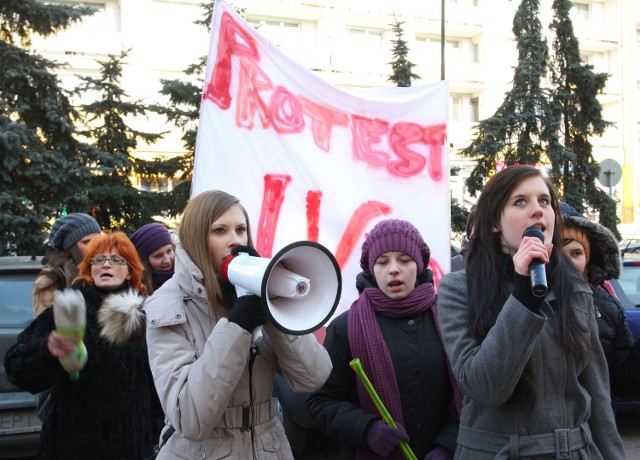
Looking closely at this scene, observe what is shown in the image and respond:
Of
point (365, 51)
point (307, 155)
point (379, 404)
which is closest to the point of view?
point (379, 404)

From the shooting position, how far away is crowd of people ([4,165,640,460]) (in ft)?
6.60

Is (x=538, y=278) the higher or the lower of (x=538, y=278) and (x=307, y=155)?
the lower

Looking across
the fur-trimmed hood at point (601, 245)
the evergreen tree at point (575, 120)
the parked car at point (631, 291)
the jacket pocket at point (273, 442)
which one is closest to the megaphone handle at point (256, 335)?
the jacket pocket at point (273, 442)

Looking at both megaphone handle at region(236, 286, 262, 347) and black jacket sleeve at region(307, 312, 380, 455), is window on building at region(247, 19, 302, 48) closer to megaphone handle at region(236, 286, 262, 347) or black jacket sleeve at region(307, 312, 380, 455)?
black jacket sleeve at region(307, 312, 380, 455)

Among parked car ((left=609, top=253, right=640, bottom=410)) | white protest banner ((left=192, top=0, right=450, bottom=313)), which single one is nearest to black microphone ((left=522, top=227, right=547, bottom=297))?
white protest banner ((left=192, top=0, right=450, bottom=313))

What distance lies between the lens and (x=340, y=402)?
9.27 ft

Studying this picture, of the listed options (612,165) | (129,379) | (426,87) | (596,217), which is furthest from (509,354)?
(596,217)

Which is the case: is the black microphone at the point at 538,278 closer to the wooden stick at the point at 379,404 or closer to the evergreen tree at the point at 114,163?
the wooden stick at the point at 379,404

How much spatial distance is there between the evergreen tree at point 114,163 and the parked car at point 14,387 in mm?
5058

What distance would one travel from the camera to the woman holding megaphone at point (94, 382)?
9.65 ft

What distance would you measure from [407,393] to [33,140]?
327 inches

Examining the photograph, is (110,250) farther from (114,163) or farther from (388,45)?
(388,45)

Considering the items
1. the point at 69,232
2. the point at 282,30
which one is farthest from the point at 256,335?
the point at 282,30

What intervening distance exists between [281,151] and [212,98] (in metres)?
0.65
